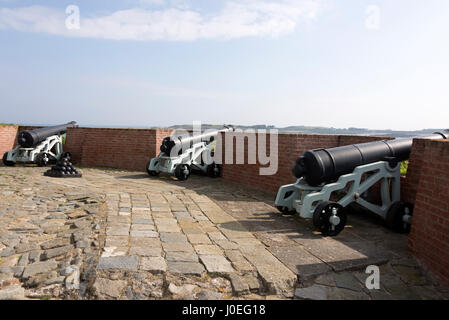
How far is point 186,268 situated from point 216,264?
0.97 feet

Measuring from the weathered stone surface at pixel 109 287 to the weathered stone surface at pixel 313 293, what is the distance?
4.60 feet

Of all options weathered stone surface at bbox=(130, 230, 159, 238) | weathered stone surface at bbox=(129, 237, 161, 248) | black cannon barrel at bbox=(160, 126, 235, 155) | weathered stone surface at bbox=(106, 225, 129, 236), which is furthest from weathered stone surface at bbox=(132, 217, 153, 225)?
black cannon barrel at bbox=(160, 126, 235, 155)

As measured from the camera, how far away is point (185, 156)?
388 inches

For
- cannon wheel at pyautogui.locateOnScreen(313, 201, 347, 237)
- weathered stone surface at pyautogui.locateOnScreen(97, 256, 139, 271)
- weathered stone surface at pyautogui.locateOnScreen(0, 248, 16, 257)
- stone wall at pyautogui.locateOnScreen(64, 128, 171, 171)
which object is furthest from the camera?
stone wall at pyautogui.locateOnScreen(64, 128, 171, 171)

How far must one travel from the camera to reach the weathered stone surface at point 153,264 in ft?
10.5

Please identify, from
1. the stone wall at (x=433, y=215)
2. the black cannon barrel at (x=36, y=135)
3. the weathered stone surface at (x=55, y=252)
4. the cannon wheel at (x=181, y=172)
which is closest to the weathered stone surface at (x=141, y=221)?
the weathered stone surface at (x=55, y=252)

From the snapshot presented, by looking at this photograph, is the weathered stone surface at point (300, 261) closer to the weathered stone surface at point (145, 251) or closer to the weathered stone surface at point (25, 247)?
the weathered stone surface at point (145, 251)

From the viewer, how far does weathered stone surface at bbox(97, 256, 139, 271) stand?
3.18 meters

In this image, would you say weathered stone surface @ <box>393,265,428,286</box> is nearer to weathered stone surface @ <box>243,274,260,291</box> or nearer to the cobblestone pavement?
the cobblestone pavement

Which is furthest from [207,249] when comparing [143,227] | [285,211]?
[285,211]

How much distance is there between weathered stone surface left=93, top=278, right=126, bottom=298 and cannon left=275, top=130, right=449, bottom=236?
8.76ft
